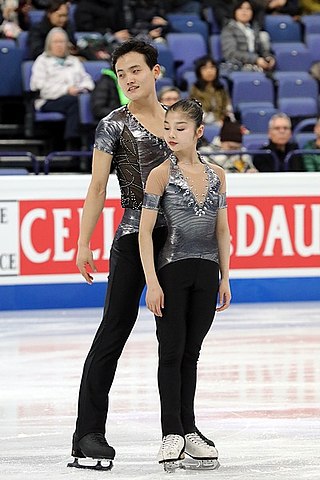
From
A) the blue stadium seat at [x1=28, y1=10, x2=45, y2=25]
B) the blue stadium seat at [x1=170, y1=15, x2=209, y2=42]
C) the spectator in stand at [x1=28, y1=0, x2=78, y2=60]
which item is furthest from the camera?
the blue stadium seat at [x1=170, y1=15, x2=209, y2=42]

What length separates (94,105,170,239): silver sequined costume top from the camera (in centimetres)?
437

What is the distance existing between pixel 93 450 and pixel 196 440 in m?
0.36

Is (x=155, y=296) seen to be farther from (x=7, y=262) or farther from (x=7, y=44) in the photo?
(x=7, y=44)

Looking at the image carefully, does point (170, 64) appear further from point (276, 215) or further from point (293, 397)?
point (293, 397)

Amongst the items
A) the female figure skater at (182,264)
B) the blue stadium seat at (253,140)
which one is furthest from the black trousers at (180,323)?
the blue stadium seat at (253,140)

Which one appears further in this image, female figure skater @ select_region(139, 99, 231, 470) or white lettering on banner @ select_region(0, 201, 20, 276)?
white lettering on banner @ select_region(0, 201, 20, 276)

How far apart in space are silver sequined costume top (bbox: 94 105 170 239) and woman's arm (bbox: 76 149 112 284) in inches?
1.7

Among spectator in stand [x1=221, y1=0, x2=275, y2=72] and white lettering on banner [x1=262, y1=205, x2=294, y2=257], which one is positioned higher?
spectator in stand [x1=221, y1=0, x2=275, y2=72]

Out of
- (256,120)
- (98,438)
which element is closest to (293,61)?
(256,120)

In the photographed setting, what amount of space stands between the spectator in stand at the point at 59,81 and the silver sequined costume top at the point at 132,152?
7.36 metres

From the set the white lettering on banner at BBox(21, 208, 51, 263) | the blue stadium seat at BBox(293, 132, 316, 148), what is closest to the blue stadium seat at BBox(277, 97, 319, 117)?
the blue stadium seat at BBox(293, 132, 316, 148)

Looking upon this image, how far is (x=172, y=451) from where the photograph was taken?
428 cm

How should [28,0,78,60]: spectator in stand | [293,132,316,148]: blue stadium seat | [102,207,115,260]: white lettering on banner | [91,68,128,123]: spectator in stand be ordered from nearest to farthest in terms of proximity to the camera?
[102,207,115,260]: white lettering on banner, [91,68,128,123]: spectator in stand, [293,132,316,148]: blue stadium seat, [28,0,78,60]: spectator in stand

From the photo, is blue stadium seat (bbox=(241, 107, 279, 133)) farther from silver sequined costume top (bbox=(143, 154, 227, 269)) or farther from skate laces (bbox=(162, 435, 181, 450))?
skate laces (bbox=(162, 435, 181, 450))
